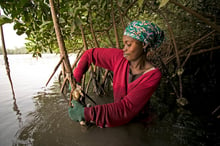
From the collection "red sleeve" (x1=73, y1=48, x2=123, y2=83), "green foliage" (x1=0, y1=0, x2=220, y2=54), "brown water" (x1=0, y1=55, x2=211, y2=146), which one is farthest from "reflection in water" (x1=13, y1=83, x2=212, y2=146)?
"green foliage" (x1=0, y1=0, x2=220, y2=54)

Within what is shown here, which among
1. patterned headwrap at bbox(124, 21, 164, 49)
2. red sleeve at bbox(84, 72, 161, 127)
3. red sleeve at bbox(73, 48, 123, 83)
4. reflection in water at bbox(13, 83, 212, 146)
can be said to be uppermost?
patterned headwrap at bbox(124, 21, 164, 49)

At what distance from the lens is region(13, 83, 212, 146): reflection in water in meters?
1.83

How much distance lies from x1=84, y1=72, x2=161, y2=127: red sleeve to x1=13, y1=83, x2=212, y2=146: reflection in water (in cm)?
71

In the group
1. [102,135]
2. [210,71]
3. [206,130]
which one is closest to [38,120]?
[102,135]

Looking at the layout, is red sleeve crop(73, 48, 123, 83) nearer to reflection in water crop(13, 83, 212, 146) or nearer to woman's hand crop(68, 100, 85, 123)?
reflection in water crop(13, 83, 212, 146)

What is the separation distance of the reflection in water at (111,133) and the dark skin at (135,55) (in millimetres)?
927

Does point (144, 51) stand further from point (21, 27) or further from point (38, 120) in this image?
point (38, 120)

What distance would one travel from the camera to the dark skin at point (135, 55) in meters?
1.55

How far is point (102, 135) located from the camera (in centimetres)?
193

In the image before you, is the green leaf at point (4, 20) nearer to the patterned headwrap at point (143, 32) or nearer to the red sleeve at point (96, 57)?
the red sleeve at point (96, 57)

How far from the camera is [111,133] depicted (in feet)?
6.45

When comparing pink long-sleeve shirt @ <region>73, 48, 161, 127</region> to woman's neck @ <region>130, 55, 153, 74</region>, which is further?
woman's neck @ <region>130, 55, 153, 74</region>

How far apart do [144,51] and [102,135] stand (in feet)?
4.34

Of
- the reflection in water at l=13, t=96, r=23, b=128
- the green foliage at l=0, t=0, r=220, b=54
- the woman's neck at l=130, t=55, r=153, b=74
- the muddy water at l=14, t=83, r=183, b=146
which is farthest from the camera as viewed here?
the reflection in water at l=13, t=96, r=23, b=128
